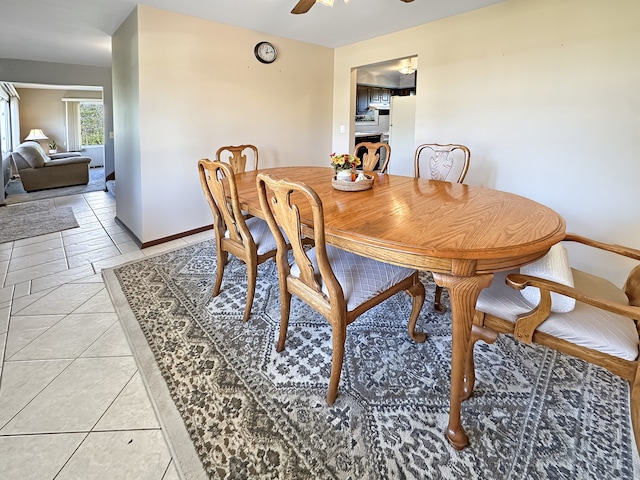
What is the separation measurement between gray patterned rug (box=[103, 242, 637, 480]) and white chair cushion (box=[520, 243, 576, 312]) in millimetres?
527

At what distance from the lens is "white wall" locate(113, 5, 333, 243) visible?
3.47 m

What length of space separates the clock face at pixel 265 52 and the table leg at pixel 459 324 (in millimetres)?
3881

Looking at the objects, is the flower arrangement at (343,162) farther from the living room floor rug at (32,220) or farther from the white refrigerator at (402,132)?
the living room floor rug at (32,220)

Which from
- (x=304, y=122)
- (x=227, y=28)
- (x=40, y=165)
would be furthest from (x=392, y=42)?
(x=40, y=165)

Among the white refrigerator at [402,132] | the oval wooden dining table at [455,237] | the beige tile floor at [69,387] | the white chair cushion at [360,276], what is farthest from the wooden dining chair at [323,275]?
the white refrigerator at [402,132]

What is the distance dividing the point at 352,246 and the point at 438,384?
839mm

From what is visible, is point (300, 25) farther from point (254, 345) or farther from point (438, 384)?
point (438, 384)

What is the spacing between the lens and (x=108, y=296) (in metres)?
2.58

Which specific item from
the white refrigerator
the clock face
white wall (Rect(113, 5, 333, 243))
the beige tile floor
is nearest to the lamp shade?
white wall (Rect(113, 5, 333, 243))

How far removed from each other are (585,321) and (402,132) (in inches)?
188

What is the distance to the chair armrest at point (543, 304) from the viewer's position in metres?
1.08

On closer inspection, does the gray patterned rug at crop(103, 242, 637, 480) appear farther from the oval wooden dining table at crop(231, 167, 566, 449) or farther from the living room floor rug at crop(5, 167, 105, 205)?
the living room floor rug at crop(5, 167, 105, 205)

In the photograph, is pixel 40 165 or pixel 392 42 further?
pixel 40 165

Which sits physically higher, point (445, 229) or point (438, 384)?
point (445, 229)
